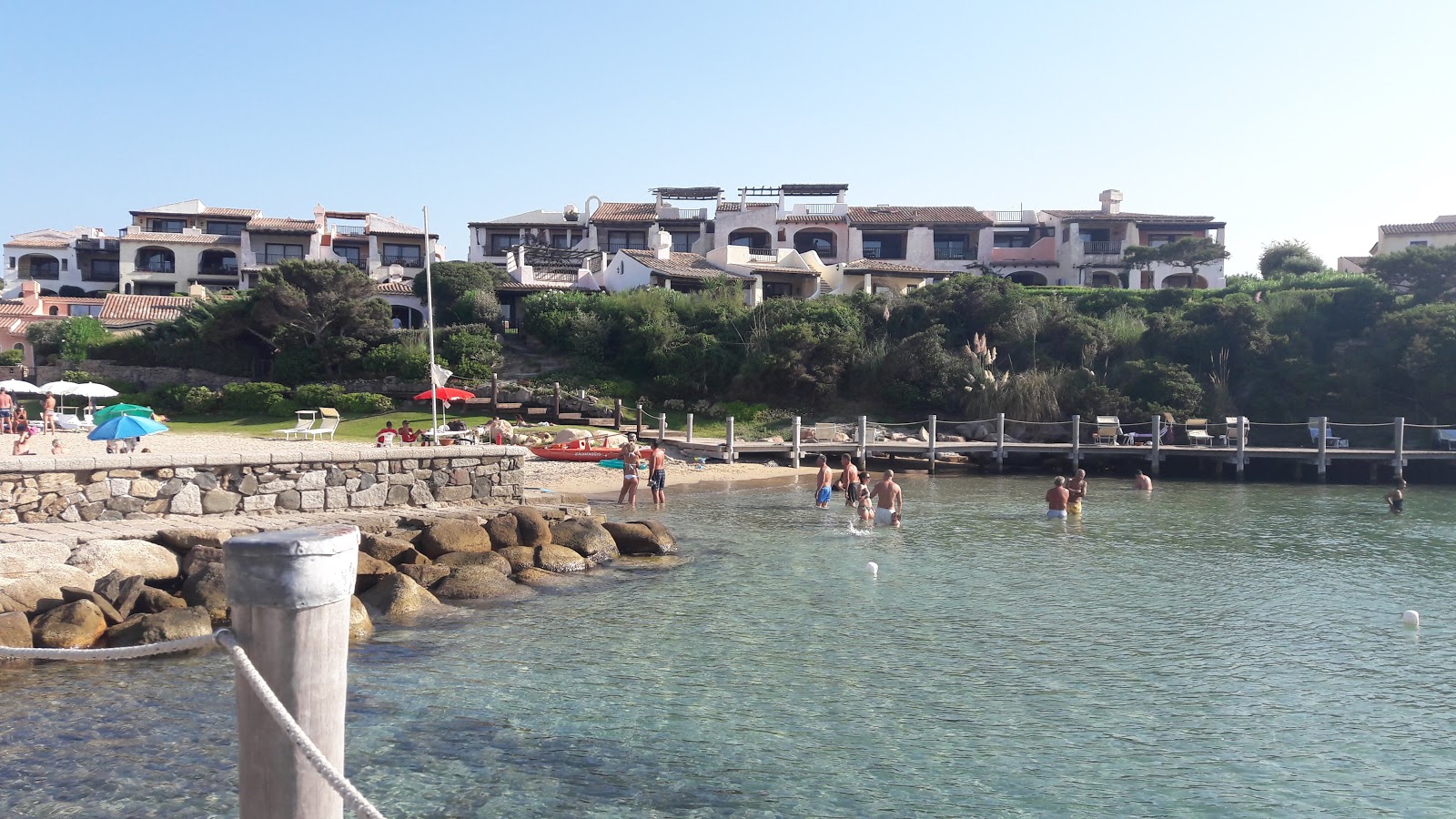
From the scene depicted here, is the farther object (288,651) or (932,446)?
(932,446)

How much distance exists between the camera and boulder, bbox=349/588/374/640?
38.6 ft

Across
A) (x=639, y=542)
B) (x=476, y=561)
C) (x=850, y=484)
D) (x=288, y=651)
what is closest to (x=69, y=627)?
(x=476, y=561)

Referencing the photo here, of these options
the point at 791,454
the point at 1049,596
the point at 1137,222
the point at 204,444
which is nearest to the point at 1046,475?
the point at 791,454

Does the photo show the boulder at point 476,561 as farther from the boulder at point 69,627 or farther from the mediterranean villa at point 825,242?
the mediterranean villa at point 825,242

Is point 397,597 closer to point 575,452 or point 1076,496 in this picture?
point 1076,496

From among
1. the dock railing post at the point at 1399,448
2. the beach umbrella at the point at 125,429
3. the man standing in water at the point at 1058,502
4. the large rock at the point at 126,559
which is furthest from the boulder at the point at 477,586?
the dock railing post at the point at 1399,448

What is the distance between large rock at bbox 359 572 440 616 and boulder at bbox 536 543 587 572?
A: 2.58 meters

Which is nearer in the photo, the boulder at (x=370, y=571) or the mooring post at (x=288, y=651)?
the mooring post at (x=288, y=651)

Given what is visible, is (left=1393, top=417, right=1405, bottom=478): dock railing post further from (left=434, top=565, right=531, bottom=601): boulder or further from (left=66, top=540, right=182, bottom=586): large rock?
(left=66, top=540, right=182, bottom=586): large rock

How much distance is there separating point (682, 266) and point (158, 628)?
49.1 meters

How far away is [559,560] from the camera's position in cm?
1605

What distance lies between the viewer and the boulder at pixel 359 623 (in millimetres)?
11773

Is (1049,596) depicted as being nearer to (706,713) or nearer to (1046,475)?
(706,713)

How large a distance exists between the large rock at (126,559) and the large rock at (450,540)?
3.42 metres
